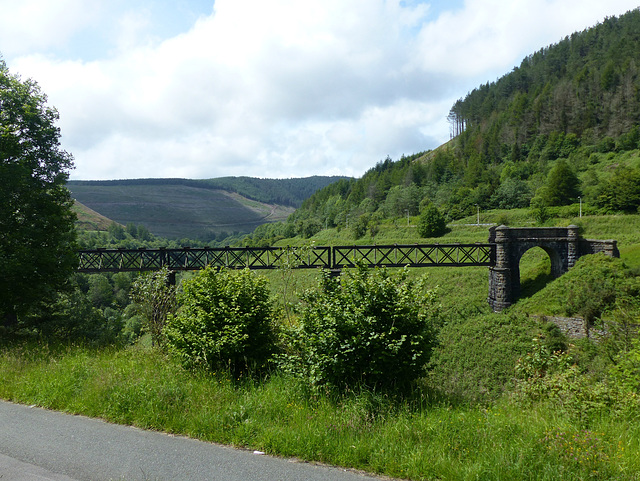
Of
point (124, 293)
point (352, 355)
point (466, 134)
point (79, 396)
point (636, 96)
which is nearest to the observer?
point (352, 355)

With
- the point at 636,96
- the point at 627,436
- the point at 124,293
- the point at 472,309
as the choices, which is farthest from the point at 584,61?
the point at 627,436

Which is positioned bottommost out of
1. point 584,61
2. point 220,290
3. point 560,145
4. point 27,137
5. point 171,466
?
point 171,466

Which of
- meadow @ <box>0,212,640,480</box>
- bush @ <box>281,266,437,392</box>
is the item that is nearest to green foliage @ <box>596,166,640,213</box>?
meadow @ <box>0,212,640,480</box>

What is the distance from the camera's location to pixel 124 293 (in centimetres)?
8081

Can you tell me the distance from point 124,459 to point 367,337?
3725mm

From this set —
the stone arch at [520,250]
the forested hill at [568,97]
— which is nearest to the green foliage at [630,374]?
the stone arch at [520,250]

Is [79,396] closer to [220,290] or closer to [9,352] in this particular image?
[220,290]

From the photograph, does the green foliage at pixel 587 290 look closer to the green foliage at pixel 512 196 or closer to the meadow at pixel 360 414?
the meadow at pixel 360 414

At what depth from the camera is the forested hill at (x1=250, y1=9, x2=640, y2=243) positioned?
71.5m

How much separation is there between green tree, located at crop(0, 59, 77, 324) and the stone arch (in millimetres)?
33728

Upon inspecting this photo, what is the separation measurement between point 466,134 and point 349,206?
46.2 m

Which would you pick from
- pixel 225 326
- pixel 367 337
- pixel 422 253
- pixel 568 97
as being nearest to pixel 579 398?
pixel 367 337

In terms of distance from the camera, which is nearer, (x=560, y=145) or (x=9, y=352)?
(x=9, y=352)

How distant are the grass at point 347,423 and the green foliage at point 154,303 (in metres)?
2.13
